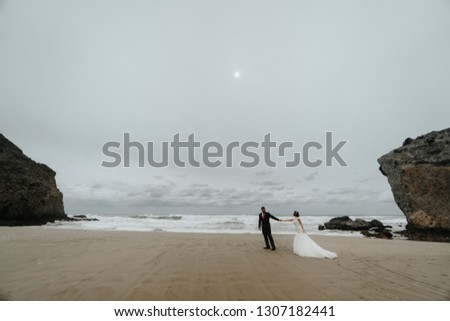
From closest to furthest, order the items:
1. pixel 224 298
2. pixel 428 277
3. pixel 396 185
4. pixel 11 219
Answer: pixel 224 298
pixel 428 277
pixel 396 185
pixel 11 219

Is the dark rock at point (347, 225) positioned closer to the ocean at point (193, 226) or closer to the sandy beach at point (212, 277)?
the ocean at point (193, 226)

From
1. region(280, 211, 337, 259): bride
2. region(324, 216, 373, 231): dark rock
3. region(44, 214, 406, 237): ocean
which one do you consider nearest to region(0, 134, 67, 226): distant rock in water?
region(44, 214, 406, 237): ocean

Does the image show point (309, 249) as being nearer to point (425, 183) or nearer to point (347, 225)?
point (425, 183)

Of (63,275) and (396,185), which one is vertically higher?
(396,185)

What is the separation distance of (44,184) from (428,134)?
52.5 m

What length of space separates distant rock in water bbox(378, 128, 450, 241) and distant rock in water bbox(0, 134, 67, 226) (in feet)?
142

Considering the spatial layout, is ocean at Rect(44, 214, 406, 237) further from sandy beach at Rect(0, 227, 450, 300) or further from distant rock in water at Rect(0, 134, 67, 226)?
sandy beach at Rect(0, 227, 450, 300)

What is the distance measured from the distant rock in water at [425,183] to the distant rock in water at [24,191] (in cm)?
4320

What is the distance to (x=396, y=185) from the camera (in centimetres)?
2730

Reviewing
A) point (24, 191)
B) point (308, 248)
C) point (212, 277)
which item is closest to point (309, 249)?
point (308, 248)

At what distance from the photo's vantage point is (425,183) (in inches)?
919

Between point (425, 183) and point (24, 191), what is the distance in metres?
48.0
